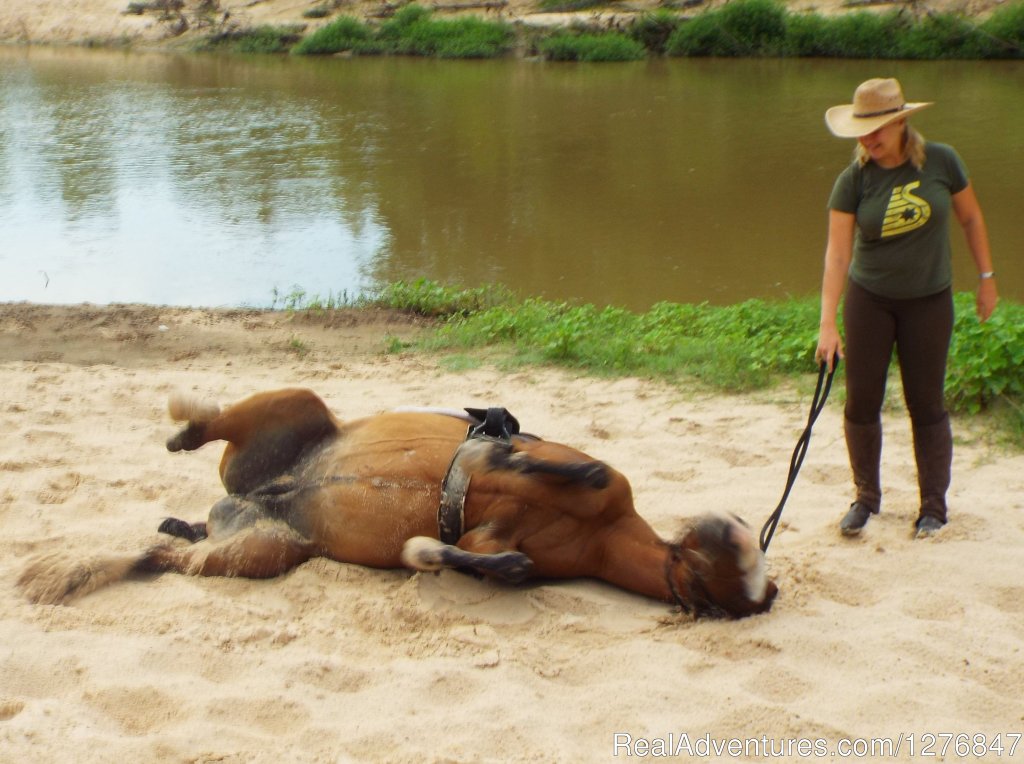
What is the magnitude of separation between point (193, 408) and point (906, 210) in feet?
9.35

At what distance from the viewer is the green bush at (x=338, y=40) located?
104ft

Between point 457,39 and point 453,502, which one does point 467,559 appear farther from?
point 457,39

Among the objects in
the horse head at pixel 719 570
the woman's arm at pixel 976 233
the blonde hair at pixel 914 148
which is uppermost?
the blonde hair at pixel 914 148

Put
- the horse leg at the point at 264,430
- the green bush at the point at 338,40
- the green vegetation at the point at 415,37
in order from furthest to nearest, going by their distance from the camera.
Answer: the green bush at the point at 338,40, the green vegetation at the point at 415,37, the horse leg at the point at 264,430

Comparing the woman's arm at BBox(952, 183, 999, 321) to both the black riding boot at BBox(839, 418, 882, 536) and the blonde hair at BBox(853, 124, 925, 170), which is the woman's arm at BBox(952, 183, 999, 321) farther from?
the black riding boot at BBox(839, 418, 882, 536)

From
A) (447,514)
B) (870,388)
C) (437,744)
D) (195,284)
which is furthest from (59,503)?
(195,284)

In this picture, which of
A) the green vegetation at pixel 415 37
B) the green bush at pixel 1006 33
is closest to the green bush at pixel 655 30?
the green vegetation at pixel 415 37

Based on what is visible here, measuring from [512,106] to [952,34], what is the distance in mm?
10539

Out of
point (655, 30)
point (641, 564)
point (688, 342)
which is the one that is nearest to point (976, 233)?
point (641, 564)

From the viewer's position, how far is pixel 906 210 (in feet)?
13.4

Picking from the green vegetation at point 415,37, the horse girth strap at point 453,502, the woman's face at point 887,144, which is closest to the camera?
the horse girth strap at point 453,502

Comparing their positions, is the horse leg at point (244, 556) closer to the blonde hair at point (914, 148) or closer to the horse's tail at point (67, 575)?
the horse's tail at point (67, 575)

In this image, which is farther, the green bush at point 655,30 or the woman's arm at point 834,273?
the green bush at point 655,30

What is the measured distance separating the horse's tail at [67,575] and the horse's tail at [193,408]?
57 centimetres
